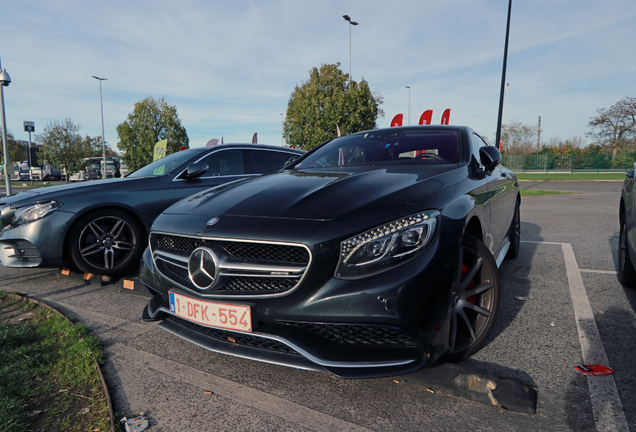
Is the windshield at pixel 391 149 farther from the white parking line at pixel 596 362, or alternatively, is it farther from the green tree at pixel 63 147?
the green tree at pixel 63 147

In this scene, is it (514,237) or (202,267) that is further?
(514,237)

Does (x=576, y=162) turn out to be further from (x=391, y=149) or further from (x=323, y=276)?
(x=323, y=276)

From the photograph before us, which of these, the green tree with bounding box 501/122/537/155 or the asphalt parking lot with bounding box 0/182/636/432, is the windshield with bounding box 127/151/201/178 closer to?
the asphalt parking lot with bounding box 0/182/636/432

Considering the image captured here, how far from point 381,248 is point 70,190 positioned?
12.2 ft

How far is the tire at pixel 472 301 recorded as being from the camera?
7.39ft

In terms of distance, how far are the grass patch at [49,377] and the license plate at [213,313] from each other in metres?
0.57

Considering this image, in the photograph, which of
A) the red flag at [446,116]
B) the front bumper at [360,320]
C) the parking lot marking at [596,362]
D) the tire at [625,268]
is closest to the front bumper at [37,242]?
the front bumper at [360,320]

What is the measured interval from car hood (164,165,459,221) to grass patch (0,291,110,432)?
105 cm

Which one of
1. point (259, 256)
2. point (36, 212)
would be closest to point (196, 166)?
point (36, 212)

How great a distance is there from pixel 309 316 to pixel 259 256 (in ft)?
1.29

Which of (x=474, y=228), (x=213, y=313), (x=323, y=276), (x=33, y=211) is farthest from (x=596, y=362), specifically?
(x=33, y=211)

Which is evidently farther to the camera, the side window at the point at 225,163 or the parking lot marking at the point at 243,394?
the side window at the point at 225,163

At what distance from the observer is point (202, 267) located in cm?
218

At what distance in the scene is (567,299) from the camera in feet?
11.9
